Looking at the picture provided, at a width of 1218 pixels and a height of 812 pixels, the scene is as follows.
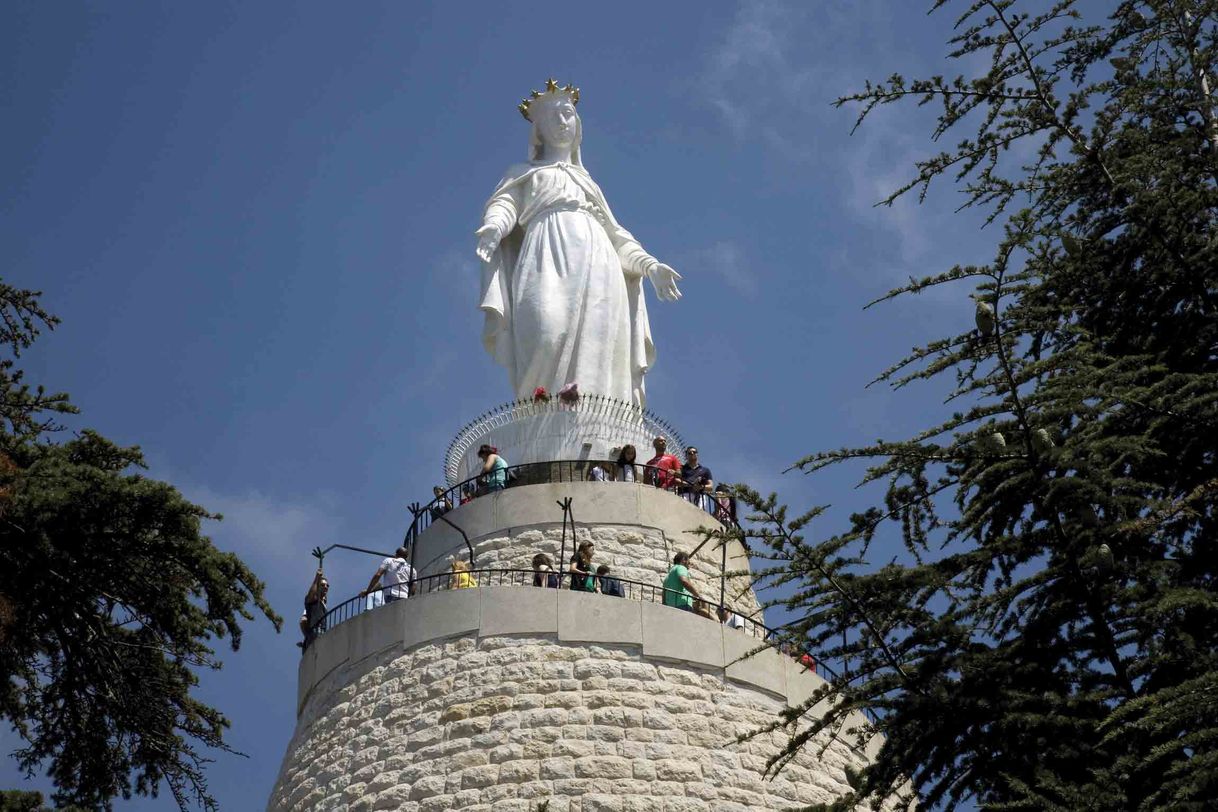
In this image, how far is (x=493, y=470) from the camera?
Result: 22.2 metres

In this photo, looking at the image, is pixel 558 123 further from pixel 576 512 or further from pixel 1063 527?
pixel 1063 527

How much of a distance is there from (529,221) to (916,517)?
14650 millimetres

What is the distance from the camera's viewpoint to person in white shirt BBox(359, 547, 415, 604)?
810 inches

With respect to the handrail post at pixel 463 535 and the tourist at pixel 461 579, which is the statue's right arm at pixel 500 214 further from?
the tourist at pixel 461 579

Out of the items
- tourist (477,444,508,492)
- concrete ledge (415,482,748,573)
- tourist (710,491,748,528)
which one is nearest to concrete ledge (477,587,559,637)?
concrete ledge (415,482,748,573)

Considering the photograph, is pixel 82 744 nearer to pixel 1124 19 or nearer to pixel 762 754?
pixel 762 754

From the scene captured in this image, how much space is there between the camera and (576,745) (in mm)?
17516

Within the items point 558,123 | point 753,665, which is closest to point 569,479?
point 753,665

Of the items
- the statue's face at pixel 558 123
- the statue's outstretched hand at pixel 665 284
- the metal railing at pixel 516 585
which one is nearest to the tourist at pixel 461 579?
the metal railing at pixel 516 585

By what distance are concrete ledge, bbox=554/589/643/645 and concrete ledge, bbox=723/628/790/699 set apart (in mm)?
1113

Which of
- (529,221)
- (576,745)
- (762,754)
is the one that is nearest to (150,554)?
(576,745)

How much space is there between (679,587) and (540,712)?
2555 millimetres

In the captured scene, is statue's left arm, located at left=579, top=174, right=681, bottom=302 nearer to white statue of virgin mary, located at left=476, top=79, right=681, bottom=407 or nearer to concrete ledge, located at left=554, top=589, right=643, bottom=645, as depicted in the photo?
white statue of virgin mary, located at left=476, top=79, right=681, bottom=407

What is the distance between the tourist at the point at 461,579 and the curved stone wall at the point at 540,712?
23.6 inches
